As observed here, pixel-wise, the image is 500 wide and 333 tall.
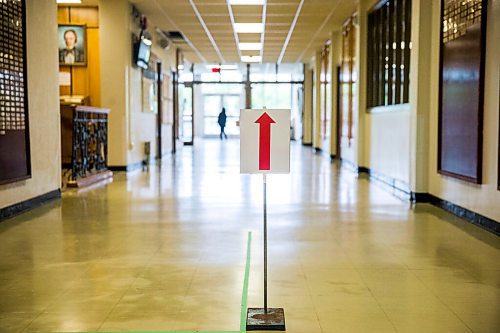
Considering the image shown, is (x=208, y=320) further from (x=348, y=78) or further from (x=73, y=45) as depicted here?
(x=348, y=78)

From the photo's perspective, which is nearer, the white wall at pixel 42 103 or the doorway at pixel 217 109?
the white wall at pixel 42 103

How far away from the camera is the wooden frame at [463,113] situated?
624 centimetres

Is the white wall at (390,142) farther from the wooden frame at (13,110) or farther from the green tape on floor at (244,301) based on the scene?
the wooden frame at (13,110)

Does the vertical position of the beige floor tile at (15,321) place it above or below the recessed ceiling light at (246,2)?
below

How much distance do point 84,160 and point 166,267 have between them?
5784 millimetres

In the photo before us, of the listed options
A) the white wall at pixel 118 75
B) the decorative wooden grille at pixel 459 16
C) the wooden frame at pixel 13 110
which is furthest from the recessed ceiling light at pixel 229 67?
the decorative wooden grille at pixel 459 16

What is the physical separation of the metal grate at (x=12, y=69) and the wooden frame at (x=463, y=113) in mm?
5219

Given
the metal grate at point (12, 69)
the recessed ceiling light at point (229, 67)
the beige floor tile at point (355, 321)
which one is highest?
the recessed ceiling light at point (229, 67)

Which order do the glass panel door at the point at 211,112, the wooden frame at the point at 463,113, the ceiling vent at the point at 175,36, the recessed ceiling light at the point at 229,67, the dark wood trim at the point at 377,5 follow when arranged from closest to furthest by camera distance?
1. the wooden frame at the point at 463,113
2. the dark wood trim at the point at 377,5
3. the ceiling vent at the point at 175,36
4. the recessed ceiling light at the point at 229,67
5. the glass panel door at the point at 211,112

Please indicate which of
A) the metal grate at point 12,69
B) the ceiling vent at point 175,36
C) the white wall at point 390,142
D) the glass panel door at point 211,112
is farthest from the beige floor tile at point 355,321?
the glass panel door at point 211,112

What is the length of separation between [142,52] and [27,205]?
650 centimetres

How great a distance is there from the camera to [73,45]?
12.3m

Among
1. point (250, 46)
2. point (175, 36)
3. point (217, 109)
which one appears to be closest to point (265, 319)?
point (175, 36)

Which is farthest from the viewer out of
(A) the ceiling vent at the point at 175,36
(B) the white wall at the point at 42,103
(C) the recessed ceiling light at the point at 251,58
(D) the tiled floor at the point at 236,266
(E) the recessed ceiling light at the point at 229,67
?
(E) the recessed ceiling light at the point at 229,67
